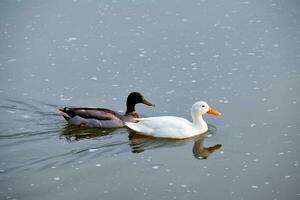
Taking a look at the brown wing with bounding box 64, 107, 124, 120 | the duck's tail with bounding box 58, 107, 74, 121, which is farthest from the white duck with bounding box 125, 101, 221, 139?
the duck's tail with bounding box 58, 107, 74, 121

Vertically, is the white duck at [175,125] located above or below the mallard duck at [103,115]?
below

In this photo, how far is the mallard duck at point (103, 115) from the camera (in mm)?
10031

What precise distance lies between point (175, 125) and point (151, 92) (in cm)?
141

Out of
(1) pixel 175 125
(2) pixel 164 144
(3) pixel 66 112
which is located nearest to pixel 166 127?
(1) pixel 175 125

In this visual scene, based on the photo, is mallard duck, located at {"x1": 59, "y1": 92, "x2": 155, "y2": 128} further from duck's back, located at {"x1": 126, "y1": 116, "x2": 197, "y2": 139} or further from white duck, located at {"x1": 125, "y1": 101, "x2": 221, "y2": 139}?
duck's back, located at {"x1": 126, "y1": 116, "x2": 197, "y2": 139}

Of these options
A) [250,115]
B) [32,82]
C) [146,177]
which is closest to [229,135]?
[250,115]

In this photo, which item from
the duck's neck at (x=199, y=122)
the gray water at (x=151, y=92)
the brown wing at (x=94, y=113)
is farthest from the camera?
the brown wing at (x=94, y=113)

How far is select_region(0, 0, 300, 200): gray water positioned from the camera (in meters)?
8.20

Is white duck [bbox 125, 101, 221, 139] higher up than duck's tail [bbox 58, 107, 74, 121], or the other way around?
duck's tail [bbox 58, 107, 74, 121]

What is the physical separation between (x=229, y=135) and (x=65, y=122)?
8.75 feet

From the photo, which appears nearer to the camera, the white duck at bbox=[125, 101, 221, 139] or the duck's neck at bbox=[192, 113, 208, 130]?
the white duck at bbox=[125, 101, 221, 139]

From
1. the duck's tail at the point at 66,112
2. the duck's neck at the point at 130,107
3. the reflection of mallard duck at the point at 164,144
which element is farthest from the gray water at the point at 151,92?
the duck's neck at the point at 130,107

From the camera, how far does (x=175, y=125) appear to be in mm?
9586

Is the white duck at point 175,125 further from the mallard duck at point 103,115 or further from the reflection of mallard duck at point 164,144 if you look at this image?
the mallard duck at point 103,115
